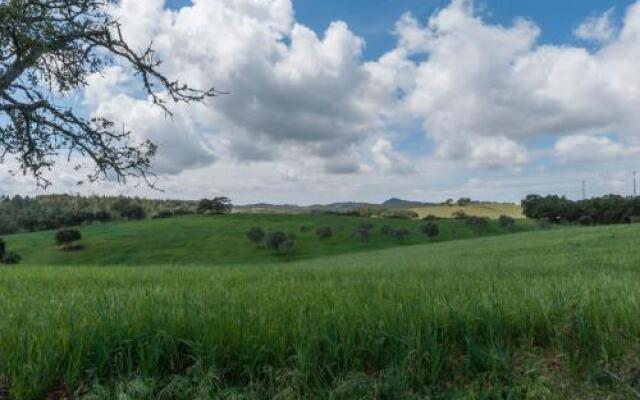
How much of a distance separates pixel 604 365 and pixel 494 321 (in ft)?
3.15

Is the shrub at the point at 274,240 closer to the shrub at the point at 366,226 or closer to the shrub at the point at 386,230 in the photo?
the shrub at the point at 366,226

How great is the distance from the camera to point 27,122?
10.1 metres

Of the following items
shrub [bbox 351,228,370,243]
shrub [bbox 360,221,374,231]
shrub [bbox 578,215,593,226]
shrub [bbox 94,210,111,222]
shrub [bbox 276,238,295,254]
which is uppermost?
shrub [bbox 94,210,111,222]

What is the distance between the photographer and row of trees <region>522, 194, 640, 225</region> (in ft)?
362

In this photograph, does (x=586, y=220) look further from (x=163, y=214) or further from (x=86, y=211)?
(x=86, y=211)

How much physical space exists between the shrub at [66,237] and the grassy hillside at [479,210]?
98.5 metres

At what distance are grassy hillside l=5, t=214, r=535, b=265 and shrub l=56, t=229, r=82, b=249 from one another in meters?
2.35

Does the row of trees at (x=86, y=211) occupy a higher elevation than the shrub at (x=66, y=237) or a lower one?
higher

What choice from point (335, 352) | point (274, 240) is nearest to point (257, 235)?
point (274, 240)

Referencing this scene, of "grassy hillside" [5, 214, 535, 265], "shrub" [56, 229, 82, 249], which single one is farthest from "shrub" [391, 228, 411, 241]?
"shrub" [56, 229, 82, 249]

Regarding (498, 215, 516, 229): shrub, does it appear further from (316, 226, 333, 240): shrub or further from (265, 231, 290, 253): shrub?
(265, 231, 290, 253): shrub

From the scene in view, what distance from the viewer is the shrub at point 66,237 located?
3821 inches

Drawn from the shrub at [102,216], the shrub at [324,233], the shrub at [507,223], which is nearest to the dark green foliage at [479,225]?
the shrub at [507,223]

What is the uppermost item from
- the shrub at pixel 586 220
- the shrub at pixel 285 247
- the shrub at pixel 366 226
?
the shrub at pixel 586 220
